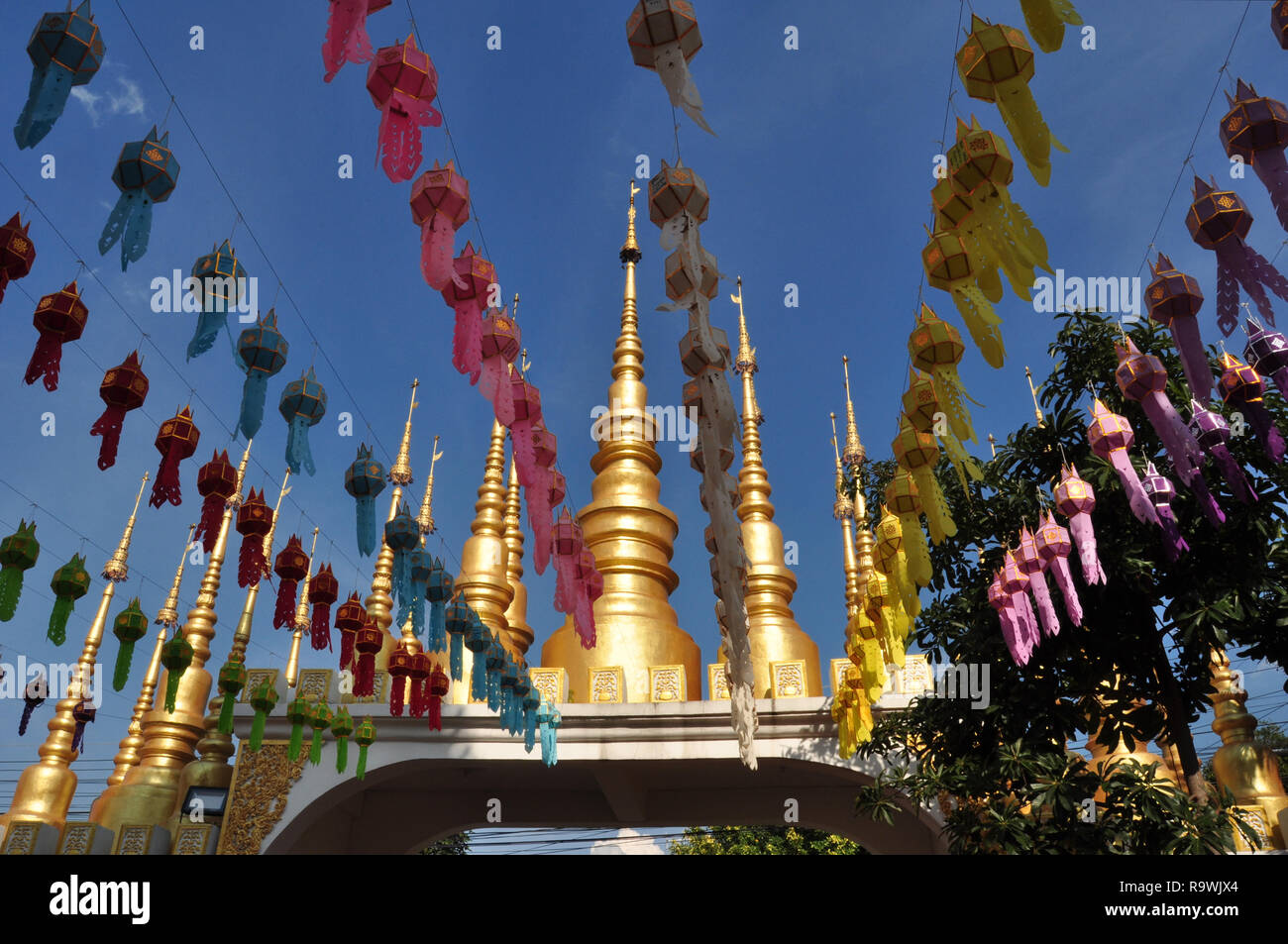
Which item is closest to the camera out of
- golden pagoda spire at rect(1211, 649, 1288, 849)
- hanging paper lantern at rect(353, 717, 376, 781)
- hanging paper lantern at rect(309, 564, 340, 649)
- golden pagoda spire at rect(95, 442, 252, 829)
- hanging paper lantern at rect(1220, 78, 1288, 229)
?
hanging paper lantern at rect(1220, 78, 1288, 229)

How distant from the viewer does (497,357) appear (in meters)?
7.66

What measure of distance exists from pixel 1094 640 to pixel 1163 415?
416cm

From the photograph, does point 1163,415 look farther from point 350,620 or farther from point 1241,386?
point 350,620

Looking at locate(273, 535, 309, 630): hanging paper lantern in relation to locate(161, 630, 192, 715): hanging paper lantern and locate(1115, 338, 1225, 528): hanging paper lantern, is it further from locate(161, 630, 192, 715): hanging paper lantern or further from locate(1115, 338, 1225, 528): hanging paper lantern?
locate(1115, 338, 1225, 528): hanging paper lantern

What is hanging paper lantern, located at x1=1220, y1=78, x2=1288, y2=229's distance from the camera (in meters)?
6.32

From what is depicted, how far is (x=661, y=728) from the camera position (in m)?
14.9

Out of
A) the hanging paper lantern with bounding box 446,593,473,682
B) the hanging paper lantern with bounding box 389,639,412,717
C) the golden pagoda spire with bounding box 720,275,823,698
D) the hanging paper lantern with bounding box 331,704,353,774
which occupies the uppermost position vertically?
the golden pagoda spire with bounding box 720,275,823,698

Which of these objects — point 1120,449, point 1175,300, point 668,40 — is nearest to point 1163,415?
point 1175,300

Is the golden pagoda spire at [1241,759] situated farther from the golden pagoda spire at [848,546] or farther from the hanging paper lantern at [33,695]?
the hanging paper lantern at [33,695]

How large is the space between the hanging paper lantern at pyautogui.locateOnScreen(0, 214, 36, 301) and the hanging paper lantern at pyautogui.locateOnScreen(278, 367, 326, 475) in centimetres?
260

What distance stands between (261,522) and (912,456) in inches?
269

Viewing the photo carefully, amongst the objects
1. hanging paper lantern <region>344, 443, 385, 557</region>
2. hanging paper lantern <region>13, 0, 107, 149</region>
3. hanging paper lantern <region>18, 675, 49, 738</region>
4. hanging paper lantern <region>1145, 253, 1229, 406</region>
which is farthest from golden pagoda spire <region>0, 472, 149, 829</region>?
hanging paper lantern <region>1145, 253, 1229, 406</region>
